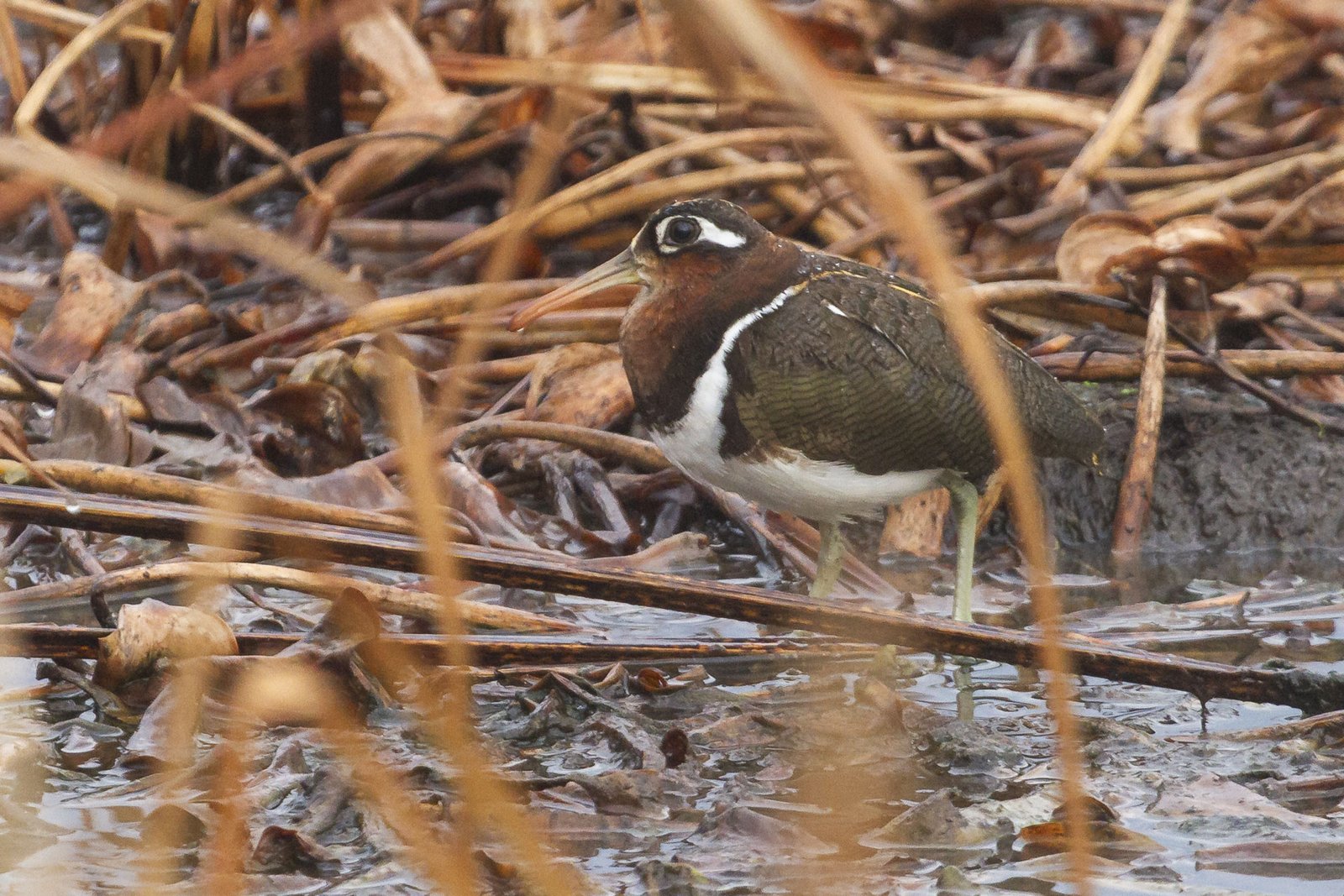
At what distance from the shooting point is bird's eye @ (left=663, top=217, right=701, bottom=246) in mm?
4172

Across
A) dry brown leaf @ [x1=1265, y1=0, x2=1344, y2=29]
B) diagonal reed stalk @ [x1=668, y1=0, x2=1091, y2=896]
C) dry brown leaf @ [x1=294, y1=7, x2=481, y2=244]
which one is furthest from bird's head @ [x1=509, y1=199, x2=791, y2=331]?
dry brown leaf @ [x1=1265, y1=0, x2=1344, y2=29]

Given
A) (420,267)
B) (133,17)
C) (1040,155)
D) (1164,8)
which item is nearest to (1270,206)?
(1040,155)

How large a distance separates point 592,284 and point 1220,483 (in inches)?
83.1

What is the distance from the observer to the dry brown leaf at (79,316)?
5203 mm

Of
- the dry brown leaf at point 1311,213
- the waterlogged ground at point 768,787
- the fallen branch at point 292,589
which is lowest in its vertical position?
the waterlogged ground at point 768,787

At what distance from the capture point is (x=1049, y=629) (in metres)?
0.96

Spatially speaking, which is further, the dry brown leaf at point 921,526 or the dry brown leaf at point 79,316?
the dry brown leaf at point 79,316

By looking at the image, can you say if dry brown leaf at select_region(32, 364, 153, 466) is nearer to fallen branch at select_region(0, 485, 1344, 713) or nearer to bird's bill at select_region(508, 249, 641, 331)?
bird's bill at select_region(508, 249, 641, 331)

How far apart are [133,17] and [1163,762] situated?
15.8 ft

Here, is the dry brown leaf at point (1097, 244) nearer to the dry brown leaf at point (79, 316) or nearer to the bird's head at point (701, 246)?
the bird's head at point (701, 246)

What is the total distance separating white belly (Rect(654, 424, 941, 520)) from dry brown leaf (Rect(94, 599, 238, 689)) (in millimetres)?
1188

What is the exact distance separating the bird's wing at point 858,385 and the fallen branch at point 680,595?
29.2 inches

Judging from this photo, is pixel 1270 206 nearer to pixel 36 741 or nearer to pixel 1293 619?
pixel 1293 619

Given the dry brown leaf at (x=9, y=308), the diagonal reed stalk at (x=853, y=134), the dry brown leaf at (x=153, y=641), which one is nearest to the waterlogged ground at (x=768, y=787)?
the dry brown leaf at (x=153, y=641)
